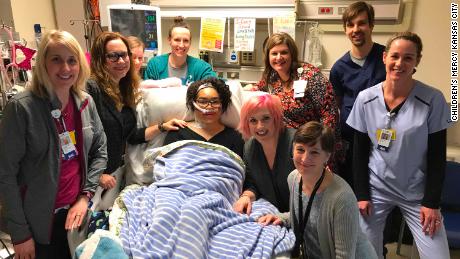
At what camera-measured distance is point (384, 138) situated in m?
1.77

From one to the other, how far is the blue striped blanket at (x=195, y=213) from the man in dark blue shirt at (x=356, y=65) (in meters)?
0.78

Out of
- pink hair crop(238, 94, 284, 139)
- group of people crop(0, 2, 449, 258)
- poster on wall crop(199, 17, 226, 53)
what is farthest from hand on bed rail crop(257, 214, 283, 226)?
poster on wall crop(199, 17, 226, 53)

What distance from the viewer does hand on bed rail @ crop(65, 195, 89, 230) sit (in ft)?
5.33

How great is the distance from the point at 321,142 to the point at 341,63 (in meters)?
1.07

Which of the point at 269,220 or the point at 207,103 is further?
the point at 207,103

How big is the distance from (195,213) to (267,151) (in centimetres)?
56

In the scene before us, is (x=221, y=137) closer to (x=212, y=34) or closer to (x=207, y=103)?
(x=207, y=103)

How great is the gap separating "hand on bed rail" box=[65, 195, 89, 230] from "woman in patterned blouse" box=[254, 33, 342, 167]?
118cm

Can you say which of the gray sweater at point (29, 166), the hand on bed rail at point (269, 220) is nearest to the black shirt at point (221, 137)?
the hand on bed rail at point (269, 220)

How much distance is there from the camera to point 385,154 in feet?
5.84

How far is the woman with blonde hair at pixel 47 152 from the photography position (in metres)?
1.42

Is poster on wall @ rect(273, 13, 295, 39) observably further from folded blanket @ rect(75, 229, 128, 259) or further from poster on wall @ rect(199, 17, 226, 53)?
folded blanket @ rect(75, 229, 128, 259)

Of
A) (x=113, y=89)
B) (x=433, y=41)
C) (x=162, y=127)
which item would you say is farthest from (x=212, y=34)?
(x=433, y=41)

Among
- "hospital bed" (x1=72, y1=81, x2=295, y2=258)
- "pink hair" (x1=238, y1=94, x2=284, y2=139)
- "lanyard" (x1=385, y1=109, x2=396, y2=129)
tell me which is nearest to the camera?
"hospital bed" (x1=72, y1=81, x2=295, y2=258)
